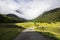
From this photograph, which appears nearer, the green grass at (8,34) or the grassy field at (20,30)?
the green grass at (8,34)

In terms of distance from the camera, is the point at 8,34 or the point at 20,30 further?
the point at 20,30

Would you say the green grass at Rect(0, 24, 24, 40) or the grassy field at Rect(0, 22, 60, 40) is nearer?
the green grass at Rect(0, 24, 24, 40)

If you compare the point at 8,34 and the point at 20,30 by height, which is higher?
the point at 20,30
